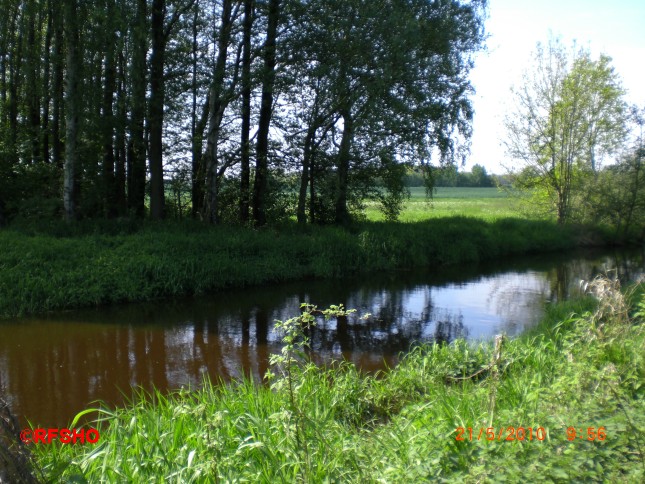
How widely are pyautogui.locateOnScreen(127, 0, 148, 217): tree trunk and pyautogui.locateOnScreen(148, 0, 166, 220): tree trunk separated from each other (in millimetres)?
312

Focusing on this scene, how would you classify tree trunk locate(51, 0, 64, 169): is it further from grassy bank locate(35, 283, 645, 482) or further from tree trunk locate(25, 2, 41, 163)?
grassy bank locate(35, 283, 645, 482)

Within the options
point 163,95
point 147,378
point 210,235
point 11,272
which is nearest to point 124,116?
point 163,95

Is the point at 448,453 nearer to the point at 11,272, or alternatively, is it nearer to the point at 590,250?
the point at 11,272

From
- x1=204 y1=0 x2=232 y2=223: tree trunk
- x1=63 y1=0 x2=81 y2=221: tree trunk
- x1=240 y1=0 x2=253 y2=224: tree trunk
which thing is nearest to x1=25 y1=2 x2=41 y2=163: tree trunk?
x1=63 y1=0 x2=81 y2=221: tree trunk

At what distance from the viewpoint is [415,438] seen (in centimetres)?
375

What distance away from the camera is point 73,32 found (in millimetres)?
13453

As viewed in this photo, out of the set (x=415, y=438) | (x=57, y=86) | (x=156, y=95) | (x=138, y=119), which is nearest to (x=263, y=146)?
(x=156, y=95)

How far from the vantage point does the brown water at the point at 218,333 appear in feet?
23.6

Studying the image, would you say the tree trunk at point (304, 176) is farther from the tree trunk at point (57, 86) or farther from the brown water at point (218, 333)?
the tree trunk at point (57, 86)

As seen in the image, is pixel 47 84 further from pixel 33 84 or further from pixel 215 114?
pixel 215 114

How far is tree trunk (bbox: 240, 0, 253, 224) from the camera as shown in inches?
608

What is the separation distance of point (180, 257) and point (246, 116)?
19.4 feet

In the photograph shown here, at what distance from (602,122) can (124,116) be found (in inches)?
815
